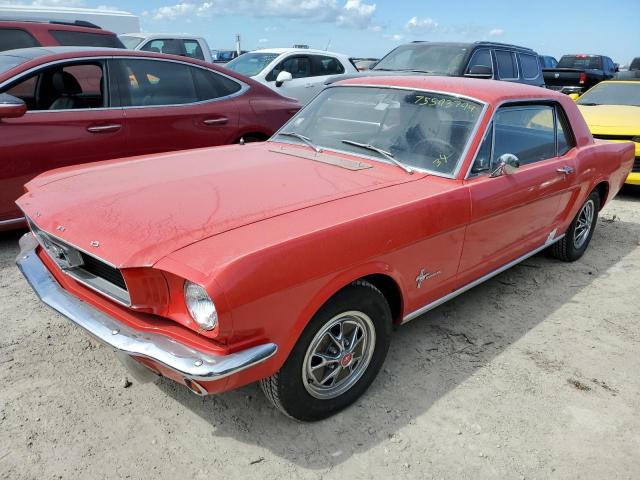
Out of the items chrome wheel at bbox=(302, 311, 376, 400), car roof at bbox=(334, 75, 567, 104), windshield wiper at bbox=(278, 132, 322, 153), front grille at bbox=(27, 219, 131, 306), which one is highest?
car roof at bbox=(334, 75, 567, 104)

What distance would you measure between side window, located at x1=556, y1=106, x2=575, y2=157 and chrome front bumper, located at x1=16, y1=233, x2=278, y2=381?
3.04 m

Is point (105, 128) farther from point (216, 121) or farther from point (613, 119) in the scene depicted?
point (613, 119)

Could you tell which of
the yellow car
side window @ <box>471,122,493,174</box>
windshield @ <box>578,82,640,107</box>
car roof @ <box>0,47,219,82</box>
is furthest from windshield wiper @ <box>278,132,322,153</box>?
windshield @ <box>578,82,640,107</box>

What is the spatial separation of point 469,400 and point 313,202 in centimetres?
131

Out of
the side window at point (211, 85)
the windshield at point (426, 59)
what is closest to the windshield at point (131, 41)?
the windshield at point (426, 59)

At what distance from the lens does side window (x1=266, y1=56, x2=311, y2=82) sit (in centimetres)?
916

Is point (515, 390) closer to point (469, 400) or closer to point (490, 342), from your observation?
point (469, 400)

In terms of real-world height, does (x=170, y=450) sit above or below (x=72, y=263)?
below

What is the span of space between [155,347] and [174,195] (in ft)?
2.65

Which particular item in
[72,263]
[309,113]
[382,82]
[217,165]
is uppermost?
[382,82]

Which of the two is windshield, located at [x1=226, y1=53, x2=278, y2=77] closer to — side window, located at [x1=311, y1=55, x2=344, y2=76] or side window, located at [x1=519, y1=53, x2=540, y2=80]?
side window, located at [x1=311, y1=55, x2=344, y2=76]

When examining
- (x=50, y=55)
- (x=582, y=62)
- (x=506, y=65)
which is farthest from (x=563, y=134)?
(x=582, y=62)

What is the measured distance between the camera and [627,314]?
3695mm

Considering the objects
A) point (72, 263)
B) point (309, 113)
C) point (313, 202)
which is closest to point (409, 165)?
point (313, 202)
